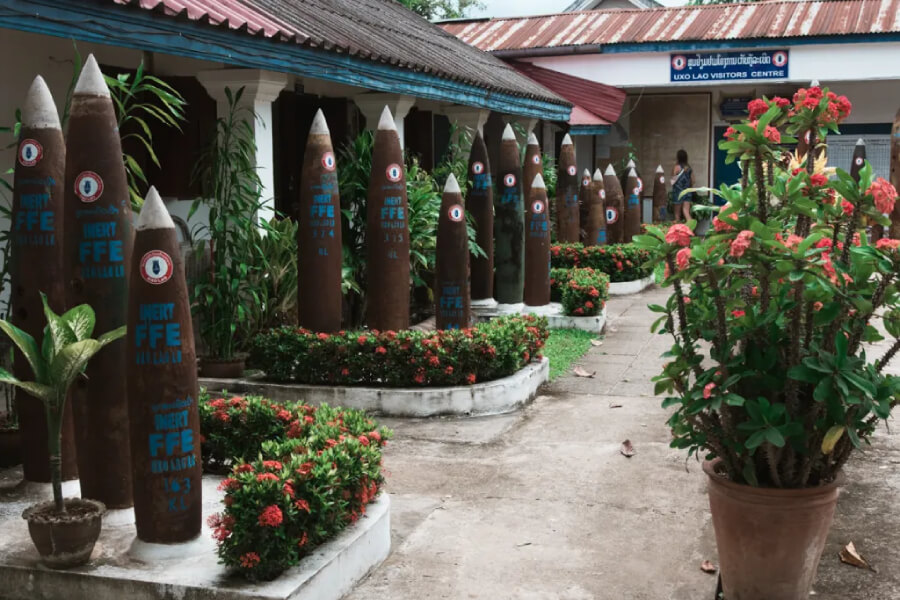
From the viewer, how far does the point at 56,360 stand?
14.0 ft

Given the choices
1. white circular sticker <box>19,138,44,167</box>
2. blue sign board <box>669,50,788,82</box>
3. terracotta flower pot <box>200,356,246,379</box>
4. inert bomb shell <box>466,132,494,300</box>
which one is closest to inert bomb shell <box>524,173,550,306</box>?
inert bomb shell <box>466,132,494,300</box>

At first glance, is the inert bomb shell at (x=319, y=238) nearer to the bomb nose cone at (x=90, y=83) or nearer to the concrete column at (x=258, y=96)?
the concrete column at (x=258, y=96)

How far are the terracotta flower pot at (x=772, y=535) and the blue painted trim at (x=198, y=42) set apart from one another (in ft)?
14.0

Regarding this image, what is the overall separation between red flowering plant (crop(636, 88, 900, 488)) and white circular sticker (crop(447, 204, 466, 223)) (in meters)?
4.39

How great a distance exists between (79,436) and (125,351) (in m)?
0.59

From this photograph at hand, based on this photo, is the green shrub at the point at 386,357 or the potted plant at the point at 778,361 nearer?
the potted plant at the point at 778,361

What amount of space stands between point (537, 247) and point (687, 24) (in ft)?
39.4

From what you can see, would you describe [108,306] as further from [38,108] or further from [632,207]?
[632,207]

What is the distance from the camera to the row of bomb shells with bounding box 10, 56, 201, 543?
4.29 meters

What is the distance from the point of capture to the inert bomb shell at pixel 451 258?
28.7ft

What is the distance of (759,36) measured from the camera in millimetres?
19609

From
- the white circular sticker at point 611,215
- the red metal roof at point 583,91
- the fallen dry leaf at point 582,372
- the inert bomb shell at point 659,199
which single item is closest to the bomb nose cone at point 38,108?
the fallen dry leaf at point 582,372

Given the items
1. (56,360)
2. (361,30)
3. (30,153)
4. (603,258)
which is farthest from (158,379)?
(603,258)

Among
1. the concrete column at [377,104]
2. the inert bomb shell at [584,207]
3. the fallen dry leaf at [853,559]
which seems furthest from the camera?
the inert bomb shell at [584,207]
